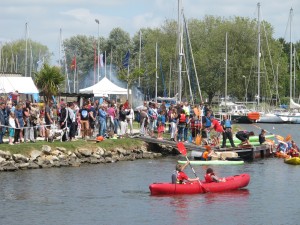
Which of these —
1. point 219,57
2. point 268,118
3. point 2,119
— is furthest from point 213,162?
point 219,57

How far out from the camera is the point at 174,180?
105ft

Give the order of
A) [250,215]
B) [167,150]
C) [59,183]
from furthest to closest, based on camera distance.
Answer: [167,150] < [59,183] < [250,215]

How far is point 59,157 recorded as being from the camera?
3919cm

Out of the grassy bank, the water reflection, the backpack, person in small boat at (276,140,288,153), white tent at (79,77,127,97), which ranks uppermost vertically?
white tent at (79,77,127,97)

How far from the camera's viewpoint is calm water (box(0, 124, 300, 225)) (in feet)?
91.4

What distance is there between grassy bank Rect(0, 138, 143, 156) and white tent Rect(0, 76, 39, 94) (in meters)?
11.0

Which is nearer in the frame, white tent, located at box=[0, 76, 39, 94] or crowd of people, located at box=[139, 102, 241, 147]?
crowd of people, located at box=[139, 102, 241, 147]

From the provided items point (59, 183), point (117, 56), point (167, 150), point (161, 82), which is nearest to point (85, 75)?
point (117, 56)

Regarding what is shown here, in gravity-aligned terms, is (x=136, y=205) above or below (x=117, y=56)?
below

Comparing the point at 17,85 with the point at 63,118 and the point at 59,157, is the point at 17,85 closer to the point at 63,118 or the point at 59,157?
the point at 63,118

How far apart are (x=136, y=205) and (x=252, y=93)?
7416cm

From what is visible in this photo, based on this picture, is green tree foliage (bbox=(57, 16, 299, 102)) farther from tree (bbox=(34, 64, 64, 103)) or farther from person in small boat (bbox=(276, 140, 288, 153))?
person in small boat (bbox=(276, 140, 288, 153))

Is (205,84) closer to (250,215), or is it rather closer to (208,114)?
(208,114)

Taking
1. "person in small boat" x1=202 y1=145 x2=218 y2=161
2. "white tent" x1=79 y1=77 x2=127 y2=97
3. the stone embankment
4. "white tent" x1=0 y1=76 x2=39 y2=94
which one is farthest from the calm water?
"white tent" x1=79 y1=77 x2=127 y2=97
